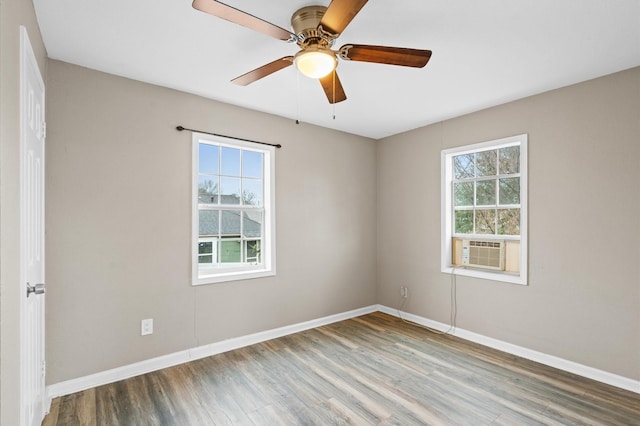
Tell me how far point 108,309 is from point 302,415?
1759mm

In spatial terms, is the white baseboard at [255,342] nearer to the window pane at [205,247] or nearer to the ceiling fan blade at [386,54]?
the window pane at [205,247]

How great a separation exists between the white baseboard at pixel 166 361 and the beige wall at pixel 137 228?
55 millimetres

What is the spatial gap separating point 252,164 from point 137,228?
1342 mm

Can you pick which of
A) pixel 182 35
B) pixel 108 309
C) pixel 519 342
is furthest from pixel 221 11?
pixel 519 342

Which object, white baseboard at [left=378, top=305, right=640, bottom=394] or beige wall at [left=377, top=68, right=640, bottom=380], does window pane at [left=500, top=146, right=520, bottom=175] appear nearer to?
beige wall at [left=377, top=68, right=640, bottom=380]

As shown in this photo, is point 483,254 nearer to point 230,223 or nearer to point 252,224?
point 252,224

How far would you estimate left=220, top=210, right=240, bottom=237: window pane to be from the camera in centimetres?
340

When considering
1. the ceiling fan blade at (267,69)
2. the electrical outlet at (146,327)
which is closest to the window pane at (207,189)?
the electrical outlet at (146,327)

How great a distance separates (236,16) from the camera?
5.11 feet

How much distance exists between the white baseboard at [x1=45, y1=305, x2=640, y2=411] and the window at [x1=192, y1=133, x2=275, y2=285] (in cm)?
66

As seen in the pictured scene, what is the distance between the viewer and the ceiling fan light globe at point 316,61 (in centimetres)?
180

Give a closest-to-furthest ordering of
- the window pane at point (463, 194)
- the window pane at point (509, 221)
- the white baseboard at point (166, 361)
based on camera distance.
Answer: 1. the white baseboard at point (166, 361)
2. the window pane at point (509, 221)
3. the window pane at point (463, 194)

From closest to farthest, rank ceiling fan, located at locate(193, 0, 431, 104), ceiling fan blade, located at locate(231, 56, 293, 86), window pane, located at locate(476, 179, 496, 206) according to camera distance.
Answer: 1. ceiling fan, located at locate(193, 0, 431, 104)
2. ceiling fan blade, located at locate(231, 56, 293, 86)
3. window pane, located at locate(476, 179, 496, 206)

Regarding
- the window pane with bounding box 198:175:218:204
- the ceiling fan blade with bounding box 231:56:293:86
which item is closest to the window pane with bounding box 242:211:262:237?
the window pane with bounding box 198:175:218:204
